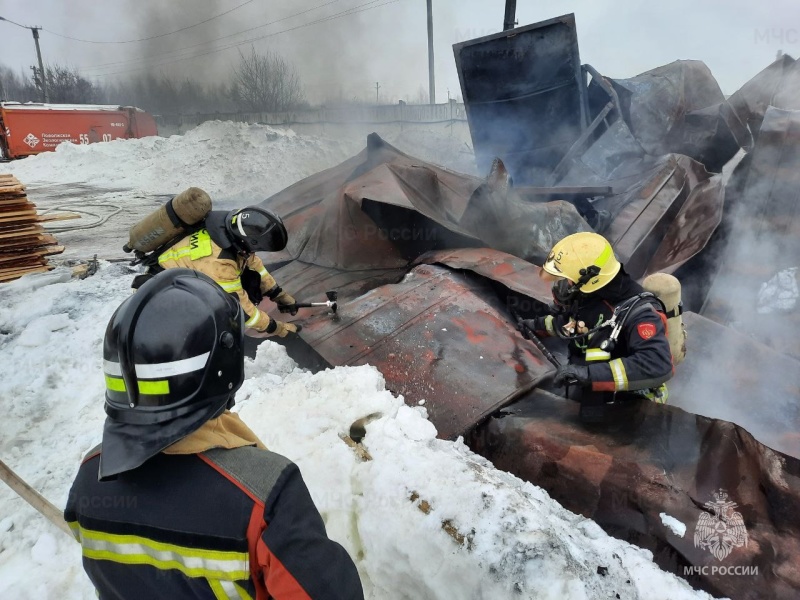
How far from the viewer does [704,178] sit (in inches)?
235

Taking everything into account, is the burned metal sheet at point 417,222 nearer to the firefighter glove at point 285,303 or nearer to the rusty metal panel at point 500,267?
the rusty metal panel at point 500,267

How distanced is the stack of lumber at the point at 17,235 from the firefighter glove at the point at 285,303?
13.2ft

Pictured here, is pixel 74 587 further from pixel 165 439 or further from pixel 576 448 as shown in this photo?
pixel 576 448

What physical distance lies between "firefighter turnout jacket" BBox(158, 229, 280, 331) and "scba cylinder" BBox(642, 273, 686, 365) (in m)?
2.40

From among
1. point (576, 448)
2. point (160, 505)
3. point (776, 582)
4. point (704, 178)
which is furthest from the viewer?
point (704, 178)

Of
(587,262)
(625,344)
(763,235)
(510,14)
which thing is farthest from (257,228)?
(510,14)

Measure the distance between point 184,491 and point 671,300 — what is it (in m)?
2.61

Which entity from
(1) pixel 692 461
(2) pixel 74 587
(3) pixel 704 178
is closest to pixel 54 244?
(2) pixel 74 587

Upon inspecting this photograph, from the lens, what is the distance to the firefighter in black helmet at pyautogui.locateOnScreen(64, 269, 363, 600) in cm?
100

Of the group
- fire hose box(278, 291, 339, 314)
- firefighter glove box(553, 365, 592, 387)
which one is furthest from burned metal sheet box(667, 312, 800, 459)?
fire hose box(278, 291, 339, 314)

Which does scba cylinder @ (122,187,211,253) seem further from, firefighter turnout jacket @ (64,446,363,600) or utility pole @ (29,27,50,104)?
utility pole @ (29,27,50,104)

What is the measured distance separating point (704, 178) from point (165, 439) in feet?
22.0

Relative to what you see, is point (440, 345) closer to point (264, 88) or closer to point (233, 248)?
point (233, 248)

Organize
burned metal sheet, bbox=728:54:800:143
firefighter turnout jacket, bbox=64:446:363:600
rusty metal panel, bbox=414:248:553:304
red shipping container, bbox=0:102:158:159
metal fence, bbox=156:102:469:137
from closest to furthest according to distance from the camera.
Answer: firefighter turnout jacket, bbox=64:446:363:600
rusty metal panel, bbox=414:248:553:304
burned metal sheet, bbox=728:54:800:143
red shipping container, bbox=0:102:158:159
metal fence, bbox=156:102:469:137
